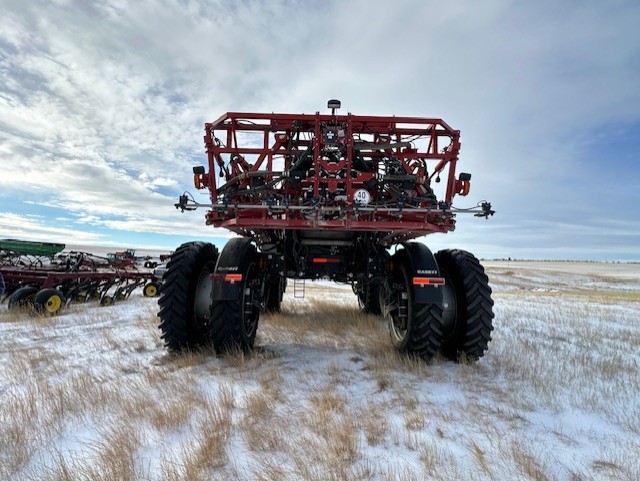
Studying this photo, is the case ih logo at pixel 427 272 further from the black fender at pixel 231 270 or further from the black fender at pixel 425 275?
the black fender at pixel 231 270

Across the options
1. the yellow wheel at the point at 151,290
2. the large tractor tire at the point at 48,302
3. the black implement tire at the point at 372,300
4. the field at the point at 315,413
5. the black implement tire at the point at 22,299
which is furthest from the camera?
the yellow wheel at the point at 151,290

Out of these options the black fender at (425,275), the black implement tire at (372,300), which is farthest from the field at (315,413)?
the black implement tire at (372,300)

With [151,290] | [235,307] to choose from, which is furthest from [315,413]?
[151,290]

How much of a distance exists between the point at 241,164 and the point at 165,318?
223 centimetres

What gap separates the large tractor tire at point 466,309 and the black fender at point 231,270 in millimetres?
2450

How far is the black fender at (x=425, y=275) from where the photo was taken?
4047 mm

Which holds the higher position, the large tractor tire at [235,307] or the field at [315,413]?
the large tractor tire at [235,307]

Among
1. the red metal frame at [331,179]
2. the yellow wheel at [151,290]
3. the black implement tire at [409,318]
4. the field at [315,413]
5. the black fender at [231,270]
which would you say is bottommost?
the yellow wheel at [151,290]

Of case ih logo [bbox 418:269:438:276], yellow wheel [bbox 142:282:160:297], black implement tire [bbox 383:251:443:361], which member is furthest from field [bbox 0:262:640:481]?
yellow wheel [bbox 142:282:160:297]

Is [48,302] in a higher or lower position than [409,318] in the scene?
lower

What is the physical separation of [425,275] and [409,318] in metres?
0.52

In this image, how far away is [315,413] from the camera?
2689 millimetres

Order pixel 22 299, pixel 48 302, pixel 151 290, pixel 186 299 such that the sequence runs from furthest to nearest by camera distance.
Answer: pixel 151 290, pixel 22 299, pixel 48 302, pixel 186 299

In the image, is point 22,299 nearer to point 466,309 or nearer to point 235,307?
point 235,307
